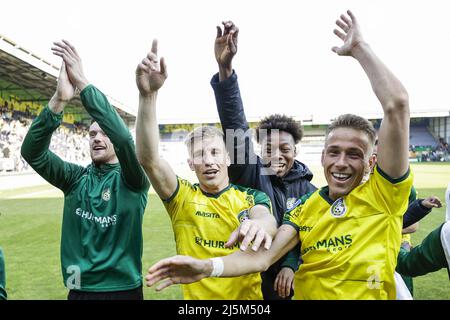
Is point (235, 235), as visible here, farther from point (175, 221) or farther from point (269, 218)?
point (175, 221)

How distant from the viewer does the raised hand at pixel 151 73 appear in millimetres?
1789

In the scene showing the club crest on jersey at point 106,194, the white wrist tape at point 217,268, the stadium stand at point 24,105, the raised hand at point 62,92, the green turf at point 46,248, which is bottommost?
the green turf at point 46,248

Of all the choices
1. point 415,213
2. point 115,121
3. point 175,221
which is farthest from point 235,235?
point 415,213

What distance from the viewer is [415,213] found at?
3.11 m

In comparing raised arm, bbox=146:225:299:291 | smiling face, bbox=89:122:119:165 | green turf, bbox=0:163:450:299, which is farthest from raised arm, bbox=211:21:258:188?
green turf, bbox=0:163:450:299

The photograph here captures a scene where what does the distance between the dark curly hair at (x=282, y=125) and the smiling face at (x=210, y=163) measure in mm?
778

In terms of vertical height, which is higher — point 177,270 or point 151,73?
point 151,73

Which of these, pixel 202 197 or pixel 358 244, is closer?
pixel 358 244

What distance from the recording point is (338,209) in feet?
5.77

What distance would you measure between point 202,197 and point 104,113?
780 mm

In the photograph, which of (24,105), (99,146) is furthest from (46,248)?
(24,105)

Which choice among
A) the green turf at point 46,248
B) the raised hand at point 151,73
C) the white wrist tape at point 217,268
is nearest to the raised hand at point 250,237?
the white wrist tape at point 217,268

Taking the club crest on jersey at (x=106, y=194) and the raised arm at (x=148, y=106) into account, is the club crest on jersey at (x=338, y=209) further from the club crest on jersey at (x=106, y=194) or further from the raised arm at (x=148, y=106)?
the club crest on jersey at (x=106, y=194)

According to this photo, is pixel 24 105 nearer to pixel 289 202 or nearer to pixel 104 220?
pixel 104 220
